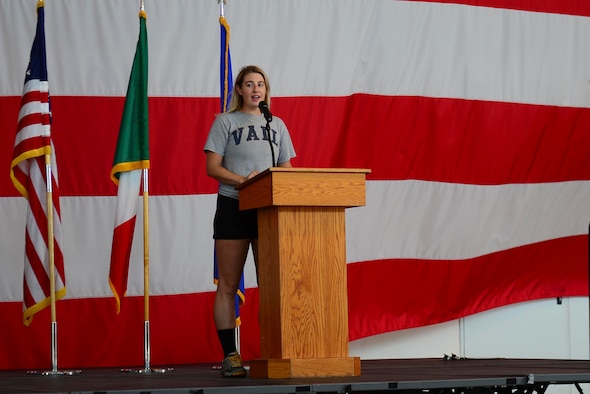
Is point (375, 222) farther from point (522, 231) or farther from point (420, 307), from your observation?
point (522, 231)

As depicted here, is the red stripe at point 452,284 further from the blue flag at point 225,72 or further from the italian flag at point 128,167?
the italian flag at point 128,167

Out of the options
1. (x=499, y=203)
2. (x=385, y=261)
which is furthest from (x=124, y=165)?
(x=499, y=203)

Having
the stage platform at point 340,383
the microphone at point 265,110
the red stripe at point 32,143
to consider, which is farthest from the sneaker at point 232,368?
the red stripe at point 32,143

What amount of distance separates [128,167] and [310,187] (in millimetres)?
1374

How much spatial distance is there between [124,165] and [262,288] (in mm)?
1231

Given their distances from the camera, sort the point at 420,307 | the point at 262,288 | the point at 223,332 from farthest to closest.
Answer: the point at 420,307
the point at 223,332
the point at 262,288

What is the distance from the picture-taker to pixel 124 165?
14.0ft

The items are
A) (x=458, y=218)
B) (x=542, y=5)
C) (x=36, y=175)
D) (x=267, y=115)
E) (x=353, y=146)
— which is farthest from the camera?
(x=542, y=5)

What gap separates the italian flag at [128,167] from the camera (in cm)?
426

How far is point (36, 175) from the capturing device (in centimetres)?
429

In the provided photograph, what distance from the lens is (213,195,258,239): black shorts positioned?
350 centimetres

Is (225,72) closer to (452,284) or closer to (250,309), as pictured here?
(250,309)

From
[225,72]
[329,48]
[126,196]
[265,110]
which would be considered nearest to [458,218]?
[329,48]

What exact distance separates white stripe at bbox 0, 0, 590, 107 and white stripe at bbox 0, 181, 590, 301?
54 centimetres
